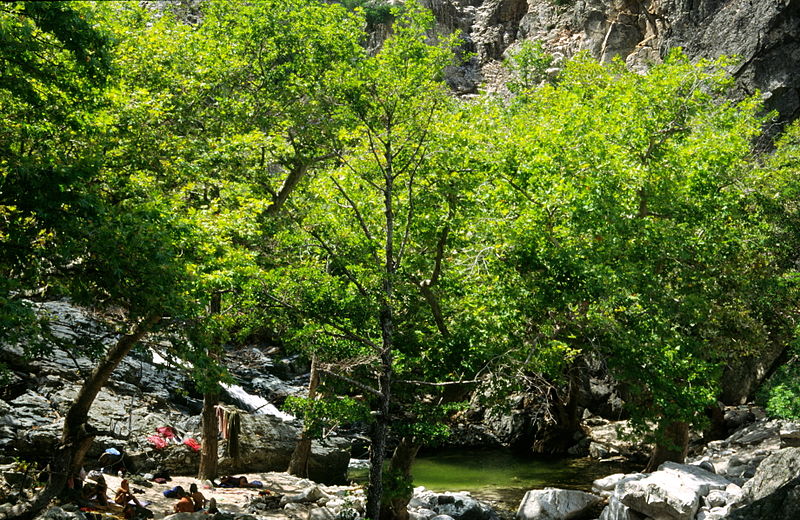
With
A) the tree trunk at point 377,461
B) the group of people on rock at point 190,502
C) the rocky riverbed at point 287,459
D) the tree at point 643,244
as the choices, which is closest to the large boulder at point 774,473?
the rocky riverbed at point 287,459

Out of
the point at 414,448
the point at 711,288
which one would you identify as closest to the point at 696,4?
the point at 711,288

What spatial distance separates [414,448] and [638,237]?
6.30m

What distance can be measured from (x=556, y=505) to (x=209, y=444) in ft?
28.5

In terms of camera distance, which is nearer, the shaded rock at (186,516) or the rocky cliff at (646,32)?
the shaded rock at (186,516)

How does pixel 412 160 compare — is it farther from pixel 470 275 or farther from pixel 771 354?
pixel 771 354

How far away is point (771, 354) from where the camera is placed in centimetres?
2409

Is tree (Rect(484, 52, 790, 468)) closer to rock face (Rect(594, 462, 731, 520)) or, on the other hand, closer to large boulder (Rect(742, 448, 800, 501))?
rock face (Rect(594, 462, 731, 520))

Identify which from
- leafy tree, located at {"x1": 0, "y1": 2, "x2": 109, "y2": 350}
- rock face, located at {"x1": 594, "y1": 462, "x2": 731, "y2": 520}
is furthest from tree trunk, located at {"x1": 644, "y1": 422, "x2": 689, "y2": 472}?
leafy tree, located at {"x1": 0, "y1": 2, "x2": 109, "y2": 350}

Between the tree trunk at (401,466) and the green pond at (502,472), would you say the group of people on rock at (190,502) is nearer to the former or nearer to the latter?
the tree trunk at (401,466)

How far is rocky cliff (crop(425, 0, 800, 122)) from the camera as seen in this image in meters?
34.3

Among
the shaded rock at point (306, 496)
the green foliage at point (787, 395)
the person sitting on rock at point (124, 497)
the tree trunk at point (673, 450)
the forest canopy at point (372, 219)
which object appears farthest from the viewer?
the green foliage at point (787, 395)

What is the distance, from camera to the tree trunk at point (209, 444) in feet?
51.7

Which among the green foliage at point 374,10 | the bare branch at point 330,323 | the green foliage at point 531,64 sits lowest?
the bare branch at point 330,323

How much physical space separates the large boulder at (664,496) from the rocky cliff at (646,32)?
34.9 ft
